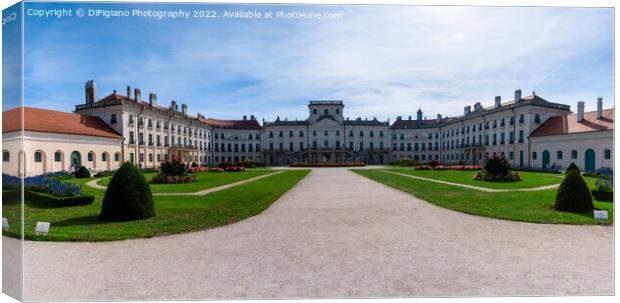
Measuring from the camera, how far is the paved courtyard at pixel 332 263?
4.36m

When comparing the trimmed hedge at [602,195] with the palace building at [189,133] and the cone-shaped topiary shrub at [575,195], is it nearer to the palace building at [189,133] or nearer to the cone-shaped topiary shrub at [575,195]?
the palace building at [189,133]

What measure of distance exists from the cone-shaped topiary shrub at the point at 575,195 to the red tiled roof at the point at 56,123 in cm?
1301

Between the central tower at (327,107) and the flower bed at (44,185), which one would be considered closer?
the flower bed at (44,185)

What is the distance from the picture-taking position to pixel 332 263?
205 inches

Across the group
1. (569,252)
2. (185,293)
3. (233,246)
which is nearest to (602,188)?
(569,252)

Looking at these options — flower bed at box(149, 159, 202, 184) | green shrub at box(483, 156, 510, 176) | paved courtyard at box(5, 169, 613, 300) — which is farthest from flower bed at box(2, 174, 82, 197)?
green shrub at box(483, 156, 510, 176)

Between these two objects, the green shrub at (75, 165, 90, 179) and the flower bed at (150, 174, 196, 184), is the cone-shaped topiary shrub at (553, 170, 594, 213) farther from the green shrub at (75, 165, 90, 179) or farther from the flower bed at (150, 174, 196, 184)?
the green shrub at (75, 165, 90, 179)

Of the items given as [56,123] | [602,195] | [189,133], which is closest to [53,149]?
[56,123]

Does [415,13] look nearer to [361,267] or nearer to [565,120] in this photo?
[361,267]

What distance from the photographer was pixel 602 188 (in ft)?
32.3

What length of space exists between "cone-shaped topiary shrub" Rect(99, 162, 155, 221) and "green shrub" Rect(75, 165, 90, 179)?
122 inches

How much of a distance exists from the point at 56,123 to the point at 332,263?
728cm

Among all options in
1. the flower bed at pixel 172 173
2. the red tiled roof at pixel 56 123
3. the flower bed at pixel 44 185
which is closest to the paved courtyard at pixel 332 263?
the flower bed at pixel 44 185

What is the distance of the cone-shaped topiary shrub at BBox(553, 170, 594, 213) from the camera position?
8836mm
